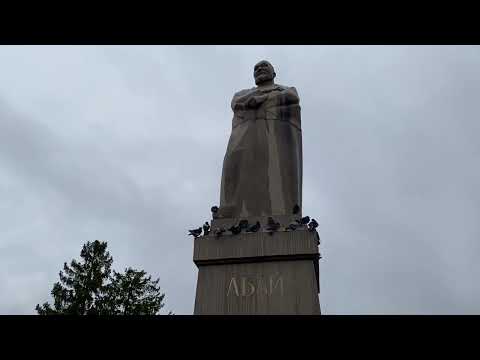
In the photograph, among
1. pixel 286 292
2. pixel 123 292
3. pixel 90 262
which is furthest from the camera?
pixel 90 262

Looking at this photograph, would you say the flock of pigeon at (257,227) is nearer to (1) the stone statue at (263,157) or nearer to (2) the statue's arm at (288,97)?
(1) the stone statue at (263,157)

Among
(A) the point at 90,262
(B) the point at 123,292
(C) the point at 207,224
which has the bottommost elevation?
(C) the point at 207,224

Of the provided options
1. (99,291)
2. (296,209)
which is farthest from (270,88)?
(99,291)

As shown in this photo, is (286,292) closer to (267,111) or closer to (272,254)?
(272,254)

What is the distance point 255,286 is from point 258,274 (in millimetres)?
208

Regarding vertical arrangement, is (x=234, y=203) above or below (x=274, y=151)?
below

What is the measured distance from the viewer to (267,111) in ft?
38.4

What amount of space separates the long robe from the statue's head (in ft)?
1.11

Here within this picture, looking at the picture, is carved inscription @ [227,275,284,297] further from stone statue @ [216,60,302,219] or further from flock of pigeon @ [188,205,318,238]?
stone statue @ [216,60,302,219]
